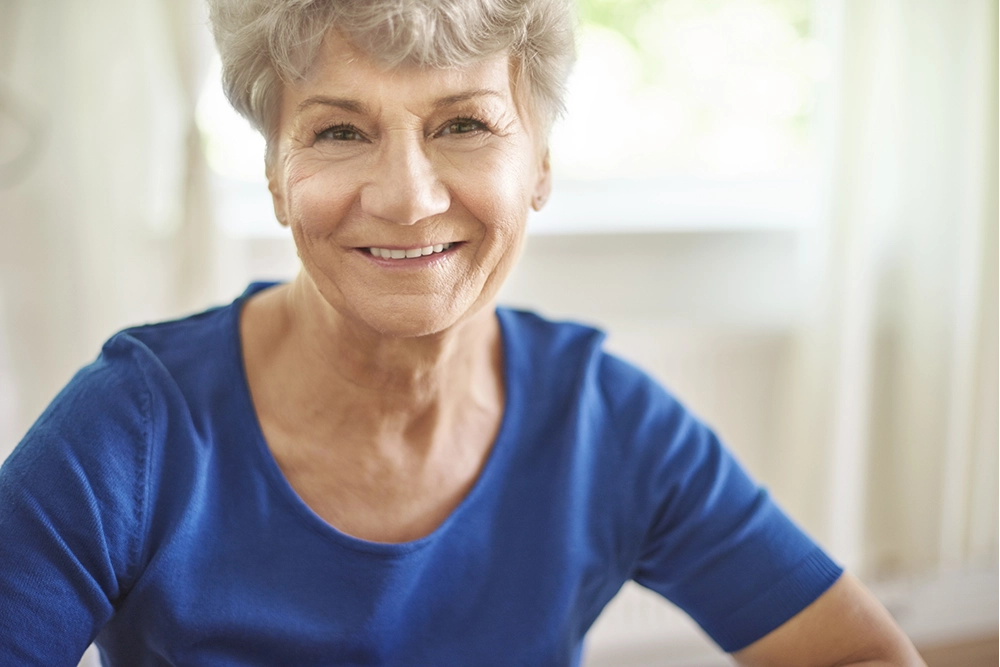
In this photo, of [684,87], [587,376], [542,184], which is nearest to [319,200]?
[542,184]

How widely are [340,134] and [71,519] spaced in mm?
451

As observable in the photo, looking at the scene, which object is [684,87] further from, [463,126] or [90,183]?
[463,126]

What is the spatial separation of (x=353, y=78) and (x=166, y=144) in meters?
1.04

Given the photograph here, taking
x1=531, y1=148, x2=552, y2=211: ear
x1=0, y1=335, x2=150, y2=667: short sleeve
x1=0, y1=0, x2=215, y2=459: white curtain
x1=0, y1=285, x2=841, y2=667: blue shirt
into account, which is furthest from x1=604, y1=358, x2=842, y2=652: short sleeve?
x1=0, y1=0, x2=215, y2=459: white curtain

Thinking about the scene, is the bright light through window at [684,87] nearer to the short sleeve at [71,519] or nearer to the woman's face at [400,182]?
the woman's face at [400,182]

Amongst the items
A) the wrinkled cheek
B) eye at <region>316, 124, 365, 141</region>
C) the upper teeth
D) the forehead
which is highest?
the forehead

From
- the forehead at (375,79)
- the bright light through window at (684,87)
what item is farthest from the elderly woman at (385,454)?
the bright light through window at (684,87)

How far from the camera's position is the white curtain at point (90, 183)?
1654mm

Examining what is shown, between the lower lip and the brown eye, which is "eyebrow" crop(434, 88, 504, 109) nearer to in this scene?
the brown eye

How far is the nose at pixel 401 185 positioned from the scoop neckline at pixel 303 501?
10.6 inches

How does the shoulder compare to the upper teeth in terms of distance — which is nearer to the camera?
the upper teeth

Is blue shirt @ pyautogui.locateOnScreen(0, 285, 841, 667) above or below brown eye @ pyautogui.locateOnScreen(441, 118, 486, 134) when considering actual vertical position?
below

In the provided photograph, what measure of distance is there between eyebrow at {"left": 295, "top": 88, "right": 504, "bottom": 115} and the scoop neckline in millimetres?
296

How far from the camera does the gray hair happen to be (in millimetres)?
833
